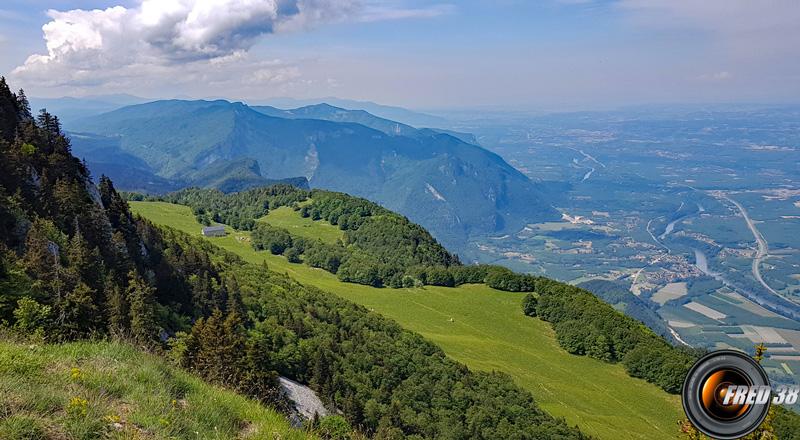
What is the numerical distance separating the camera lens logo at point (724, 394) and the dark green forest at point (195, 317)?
11.3m

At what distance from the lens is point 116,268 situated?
1415 inches

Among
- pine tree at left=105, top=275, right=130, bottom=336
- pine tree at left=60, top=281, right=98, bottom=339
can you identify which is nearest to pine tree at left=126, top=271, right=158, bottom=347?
pine tree at left=105, top=275, right=130, bottom=336

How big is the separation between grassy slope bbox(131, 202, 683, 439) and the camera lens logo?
55.0 metres

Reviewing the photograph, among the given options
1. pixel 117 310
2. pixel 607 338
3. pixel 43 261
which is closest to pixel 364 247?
pixel 607 338

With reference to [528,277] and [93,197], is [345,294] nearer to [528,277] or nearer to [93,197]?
[528,277]

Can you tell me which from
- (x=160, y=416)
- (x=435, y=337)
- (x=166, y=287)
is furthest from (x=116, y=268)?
(x=435, y=337)

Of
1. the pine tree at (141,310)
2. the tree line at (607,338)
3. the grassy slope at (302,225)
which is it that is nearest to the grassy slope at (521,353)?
the tree line at (607,338)

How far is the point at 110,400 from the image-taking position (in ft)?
29.3

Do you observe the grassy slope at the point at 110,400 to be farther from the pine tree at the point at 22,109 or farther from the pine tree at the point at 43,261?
the pine tree at the point at 22,109

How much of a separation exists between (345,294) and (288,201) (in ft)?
321

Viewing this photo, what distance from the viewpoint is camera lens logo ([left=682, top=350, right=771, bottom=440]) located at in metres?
6.79

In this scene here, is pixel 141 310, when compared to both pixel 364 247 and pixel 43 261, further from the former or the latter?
pixel 364 247

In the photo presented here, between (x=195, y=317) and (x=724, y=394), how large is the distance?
42967 mm

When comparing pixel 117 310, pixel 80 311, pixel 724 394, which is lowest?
pixel 117 310
